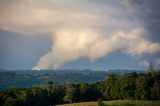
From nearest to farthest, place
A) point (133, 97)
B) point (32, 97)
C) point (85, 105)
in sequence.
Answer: point (85, 105)
point (32, 97)
point (133, 97)

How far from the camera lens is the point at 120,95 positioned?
195250 millimetres

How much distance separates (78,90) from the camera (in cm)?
19825

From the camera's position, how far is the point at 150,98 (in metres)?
186

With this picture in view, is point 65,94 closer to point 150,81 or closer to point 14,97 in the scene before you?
point 14,97

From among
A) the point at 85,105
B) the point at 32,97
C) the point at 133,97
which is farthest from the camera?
the point at 133,97

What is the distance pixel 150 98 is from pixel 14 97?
7323cm

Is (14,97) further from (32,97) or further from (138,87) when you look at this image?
(138,87)

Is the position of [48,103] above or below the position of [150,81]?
below

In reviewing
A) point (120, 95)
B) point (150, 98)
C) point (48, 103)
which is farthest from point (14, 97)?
point (150, 98)

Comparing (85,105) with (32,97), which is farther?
(32,97)

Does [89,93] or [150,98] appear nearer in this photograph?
[150,98]

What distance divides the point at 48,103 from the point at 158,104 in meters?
60.6

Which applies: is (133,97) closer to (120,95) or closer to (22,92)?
(120,95)

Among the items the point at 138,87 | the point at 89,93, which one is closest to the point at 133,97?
the point at 138,87
